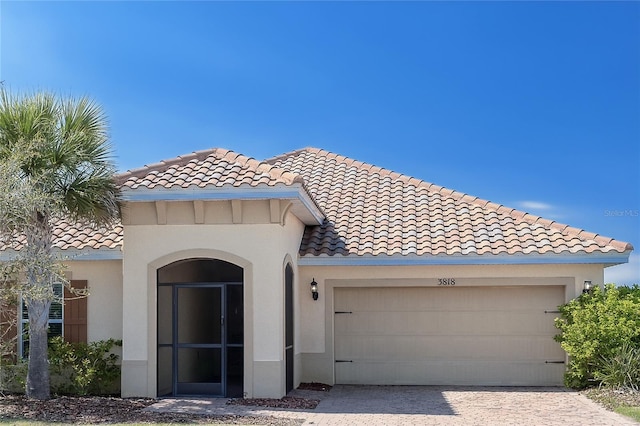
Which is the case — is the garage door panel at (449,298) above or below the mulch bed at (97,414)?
above

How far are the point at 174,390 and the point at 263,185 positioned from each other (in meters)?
4.54

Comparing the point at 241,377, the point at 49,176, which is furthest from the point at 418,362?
the point at 49,176

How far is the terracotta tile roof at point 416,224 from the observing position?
1792 cm

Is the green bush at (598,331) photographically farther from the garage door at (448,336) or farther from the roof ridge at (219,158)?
the roof ridge at (219,158)

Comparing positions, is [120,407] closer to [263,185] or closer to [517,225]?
[263,185]

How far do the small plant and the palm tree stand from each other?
10101mm

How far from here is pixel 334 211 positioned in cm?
2053

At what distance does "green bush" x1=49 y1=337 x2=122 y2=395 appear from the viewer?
16406 millimetres

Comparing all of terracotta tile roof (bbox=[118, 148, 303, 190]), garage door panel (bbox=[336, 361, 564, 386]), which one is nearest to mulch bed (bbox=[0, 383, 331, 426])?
garage door panel (bbox=[336, 361, 564, 386])

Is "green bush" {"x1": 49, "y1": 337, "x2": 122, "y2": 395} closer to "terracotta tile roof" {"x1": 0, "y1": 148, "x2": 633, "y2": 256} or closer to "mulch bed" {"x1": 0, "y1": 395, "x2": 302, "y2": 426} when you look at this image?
"mulch bed" {"x1": 0, "y1": 395, "x2": 302, "y2": 426}

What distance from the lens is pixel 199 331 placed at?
16.5m

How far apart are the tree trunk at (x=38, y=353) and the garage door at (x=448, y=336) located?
6.66 meters

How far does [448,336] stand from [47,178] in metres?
9.45

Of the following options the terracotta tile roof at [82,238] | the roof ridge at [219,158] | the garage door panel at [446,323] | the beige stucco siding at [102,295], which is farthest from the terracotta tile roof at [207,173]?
the garage door panel at [446,323]
